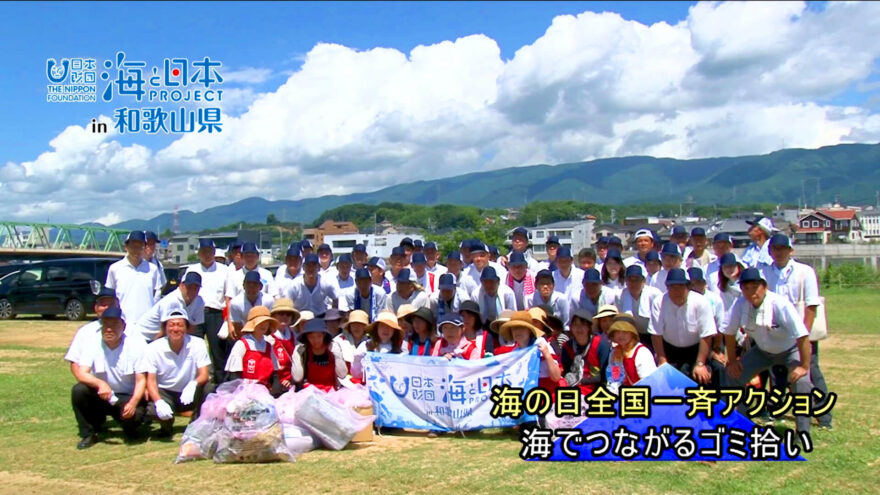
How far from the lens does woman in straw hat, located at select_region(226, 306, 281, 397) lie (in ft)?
22.9

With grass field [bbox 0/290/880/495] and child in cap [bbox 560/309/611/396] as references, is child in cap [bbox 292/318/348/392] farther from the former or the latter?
child in cap [bbox 560/309/611/396]

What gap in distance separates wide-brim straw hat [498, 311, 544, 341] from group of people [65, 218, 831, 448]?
0.02 meters

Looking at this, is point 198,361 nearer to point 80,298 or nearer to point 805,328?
point 805,328

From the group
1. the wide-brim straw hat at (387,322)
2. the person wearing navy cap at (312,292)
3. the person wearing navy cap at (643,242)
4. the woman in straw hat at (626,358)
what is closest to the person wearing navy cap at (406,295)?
the wide-brim straw hat at (387,322)

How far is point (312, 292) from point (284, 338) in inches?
54.6

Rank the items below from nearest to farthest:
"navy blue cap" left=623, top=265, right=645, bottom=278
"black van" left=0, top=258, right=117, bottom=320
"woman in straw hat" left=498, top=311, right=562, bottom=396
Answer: "woman in straw hat" left=498, top=311, right=562, bottom=396 → "navy blue cap" left=623, top=265, right=645, bottom=278 → "black van" left=0, top=258, right=117, bottom=320

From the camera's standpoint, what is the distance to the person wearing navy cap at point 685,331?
6.91 meters

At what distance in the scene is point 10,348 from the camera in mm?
13953

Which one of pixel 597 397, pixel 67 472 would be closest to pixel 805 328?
pixel 597 397

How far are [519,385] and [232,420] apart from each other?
2711 millimetres

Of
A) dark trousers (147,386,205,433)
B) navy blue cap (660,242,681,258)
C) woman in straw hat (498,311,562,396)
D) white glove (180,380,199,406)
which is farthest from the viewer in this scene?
navy blue cap (660,242,681,258)

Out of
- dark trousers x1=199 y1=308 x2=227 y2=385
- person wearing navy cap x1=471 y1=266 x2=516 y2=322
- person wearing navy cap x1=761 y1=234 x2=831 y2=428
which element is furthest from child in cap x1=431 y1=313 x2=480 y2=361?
person wearing navy cap x1=761 y1=234 x2=831 y2=428

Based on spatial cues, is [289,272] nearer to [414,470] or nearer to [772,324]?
[414,470]

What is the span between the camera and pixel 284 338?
7.42m
